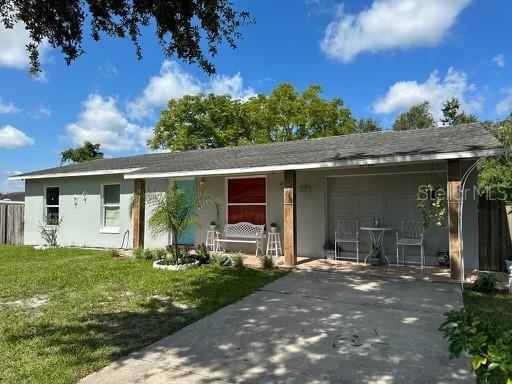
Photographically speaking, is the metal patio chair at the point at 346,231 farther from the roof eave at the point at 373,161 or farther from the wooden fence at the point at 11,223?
the wooden fence at the point at 11,223

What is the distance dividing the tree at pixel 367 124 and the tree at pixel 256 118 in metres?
5.74

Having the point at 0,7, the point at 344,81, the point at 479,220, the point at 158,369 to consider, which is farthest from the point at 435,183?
the point at 344,81

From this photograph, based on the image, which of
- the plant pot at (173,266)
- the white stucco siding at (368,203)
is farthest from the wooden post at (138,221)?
the white stucco siding at (368,203)

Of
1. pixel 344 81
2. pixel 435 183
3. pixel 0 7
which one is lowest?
pixel 435 183

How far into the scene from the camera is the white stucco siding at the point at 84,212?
14203 millimetres

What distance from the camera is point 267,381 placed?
3.57 metres

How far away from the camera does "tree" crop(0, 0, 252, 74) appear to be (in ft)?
17.3

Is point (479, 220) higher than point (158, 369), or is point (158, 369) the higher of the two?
point (479, 220)

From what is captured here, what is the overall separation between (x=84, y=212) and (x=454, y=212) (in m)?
13.1

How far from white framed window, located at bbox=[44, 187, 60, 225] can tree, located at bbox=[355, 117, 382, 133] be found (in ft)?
96.9

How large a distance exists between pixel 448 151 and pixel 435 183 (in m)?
2.22

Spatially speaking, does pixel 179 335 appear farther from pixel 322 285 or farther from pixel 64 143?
pixel 64 143

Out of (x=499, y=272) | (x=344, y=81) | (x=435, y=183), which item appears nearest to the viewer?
(x=499, y=272)

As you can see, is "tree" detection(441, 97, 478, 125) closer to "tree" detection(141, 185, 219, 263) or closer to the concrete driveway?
"tree" detection(141, 185, 219, 263)
